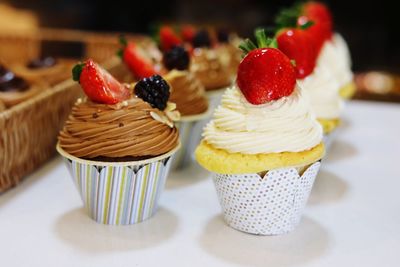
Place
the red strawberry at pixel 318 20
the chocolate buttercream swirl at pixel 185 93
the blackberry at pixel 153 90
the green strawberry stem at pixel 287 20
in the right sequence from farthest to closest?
1. the red strawberry at pixel 318 20
2. the green strawberry stem at pixel 287 20
3. the chocolate buttercream swirl at pixel 185 93
4. the blackberry at pixel 153 90

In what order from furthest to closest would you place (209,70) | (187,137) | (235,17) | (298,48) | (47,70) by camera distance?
(235,17) < (47,70) < (209,70) < (187,137) < (298,48)

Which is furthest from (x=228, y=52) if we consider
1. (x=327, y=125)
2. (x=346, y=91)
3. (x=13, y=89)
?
(x=13, y=89)

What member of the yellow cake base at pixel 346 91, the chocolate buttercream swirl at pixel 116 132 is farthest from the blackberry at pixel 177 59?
the yellow cake base at pixel 346 91

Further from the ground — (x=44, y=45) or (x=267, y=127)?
(x=267, y=127)

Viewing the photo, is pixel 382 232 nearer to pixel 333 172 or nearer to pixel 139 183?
pixel 333 172

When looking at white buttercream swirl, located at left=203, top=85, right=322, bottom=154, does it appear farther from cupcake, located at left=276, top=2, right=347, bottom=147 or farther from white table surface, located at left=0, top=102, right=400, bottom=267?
white table surface, located at left=0, top=102, right=400, bottom=267

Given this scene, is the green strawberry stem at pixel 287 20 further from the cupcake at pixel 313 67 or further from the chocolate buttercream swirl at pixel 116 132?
the chocolate buttercream swirl at pixel 116 132

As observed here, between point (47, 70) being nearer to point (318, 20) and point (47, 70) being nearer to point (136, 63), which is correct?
point (136, 63)
